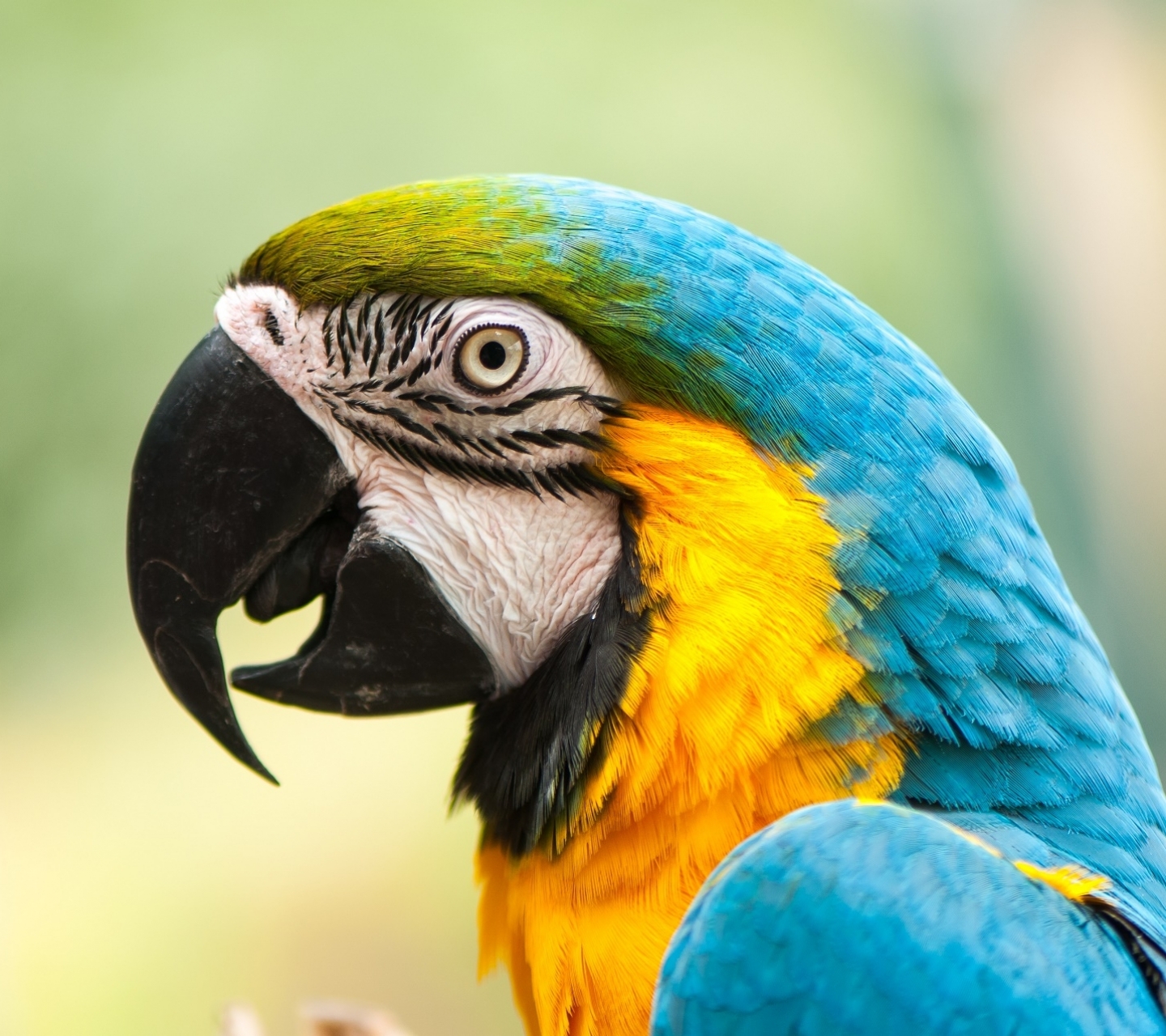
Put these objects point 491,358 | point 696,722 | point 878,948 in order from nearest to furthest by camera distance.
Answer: point 878,948, point 696,722, point 491,358

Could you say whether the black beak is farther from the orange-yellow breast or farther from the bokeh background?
the bokeh background

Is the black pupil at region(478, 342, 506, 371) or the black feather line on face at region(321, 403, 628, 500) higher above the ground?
the black pupil at region(478, 342, 506, 371)

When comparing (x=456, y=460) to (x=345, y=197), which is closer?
(x=456, y=460)

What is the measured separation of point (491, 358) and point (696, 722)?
1.39 feet

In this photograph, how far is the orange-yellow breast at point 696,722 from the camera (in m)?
1.06

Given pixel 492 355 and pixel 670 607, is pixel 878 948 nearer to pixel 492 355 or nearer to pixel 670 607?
pixel 670 607

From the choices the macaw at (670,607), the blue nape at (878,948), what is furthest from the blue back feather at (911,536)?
the blue nape at (878,948)

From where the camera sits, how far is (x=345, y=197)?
2.89 metres

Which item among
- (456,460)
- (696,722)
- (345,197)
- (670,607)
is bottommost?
(696,722)

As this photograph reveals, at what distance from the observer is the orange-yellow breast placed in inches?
41.8

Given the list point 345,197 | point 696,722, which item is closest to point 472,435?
point 696,722

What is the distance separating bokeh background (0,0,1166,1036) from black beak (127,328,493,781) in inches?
70.5

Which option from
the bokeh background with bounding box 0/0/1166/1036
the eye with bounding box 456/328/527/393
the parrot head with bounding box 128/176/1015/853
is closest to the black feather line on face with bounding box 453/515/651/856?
the parrot head with bounding box 128/176/1015/853

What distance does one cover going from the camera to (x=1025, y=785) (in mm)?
1085
